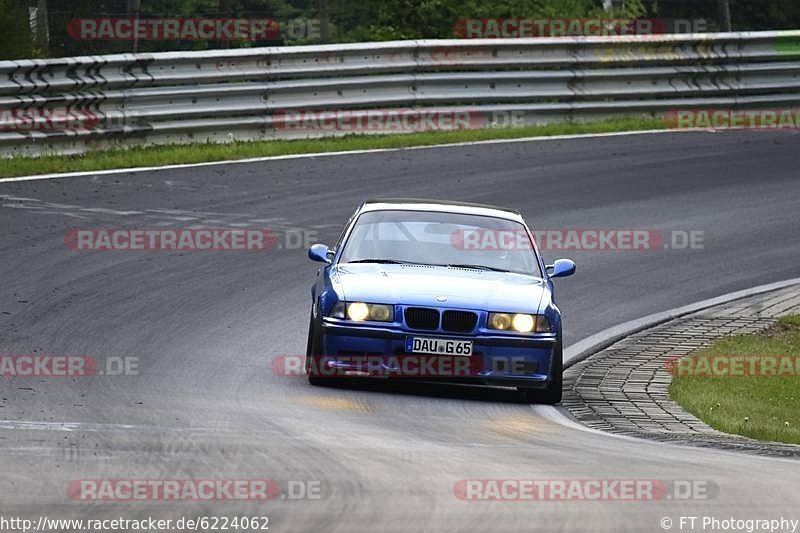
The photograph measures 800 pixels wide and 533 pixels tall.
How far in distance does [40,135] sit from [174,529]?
45.5 ft

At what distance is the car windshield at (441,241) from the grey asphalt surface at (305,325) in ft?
3.20

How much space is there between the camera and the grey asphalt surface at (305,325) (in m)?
6.84

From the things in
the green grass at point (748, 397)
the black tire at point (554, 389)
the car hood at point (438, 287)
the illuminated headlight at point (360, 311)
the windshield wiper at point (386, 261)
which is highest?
the windshield wiper at point (386, 261)

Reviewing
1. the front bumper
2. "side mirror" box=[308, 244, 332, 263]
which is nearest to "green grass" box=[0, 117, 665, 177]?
"side mirror" box=[308, 244, 332, 263]

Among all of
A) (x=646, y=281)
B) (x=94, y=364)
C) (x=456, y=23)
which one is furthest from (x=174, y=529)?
(x=456, y=23)

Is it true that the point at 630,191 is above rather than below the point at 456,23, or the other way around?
below

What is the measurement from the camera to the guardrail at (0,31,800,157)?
64.5 feet

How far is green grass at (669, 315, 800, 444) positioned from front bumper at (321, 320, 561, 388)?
1066 millimetres

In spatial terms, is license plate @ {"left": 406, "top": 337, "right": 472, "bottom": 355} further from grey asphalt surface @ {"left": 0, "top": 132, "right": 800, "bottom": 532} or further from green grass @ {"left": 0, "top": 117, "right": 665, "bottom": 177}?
green grass @ {"left": 0, "top": 117, "right": 665, "bottom": 177}

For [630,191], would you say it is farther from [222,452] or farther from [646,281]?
[222,452]

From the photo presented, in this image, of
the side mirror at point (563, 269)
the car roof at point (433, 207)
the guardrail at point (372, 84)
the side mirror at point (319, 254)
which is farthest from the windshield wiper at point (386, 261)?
the guardrail at point (372, 84)

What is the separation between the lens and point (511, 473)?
7.46m

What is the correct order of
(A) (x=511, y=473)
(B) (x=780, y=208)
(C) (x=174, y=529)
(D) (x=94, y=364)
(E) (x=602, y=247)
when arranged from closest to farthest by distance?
1. (C) (x=174, y=529)
2. (A) (x=511, y=473)
3. (D) (x=94, y=364)
4. (E) (x=602, y=247)
5. (B) (x=780, y=208)

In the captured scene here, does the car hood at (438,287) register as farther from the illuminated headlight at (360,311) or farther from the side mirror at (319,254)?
the side mirror at (319,254)
